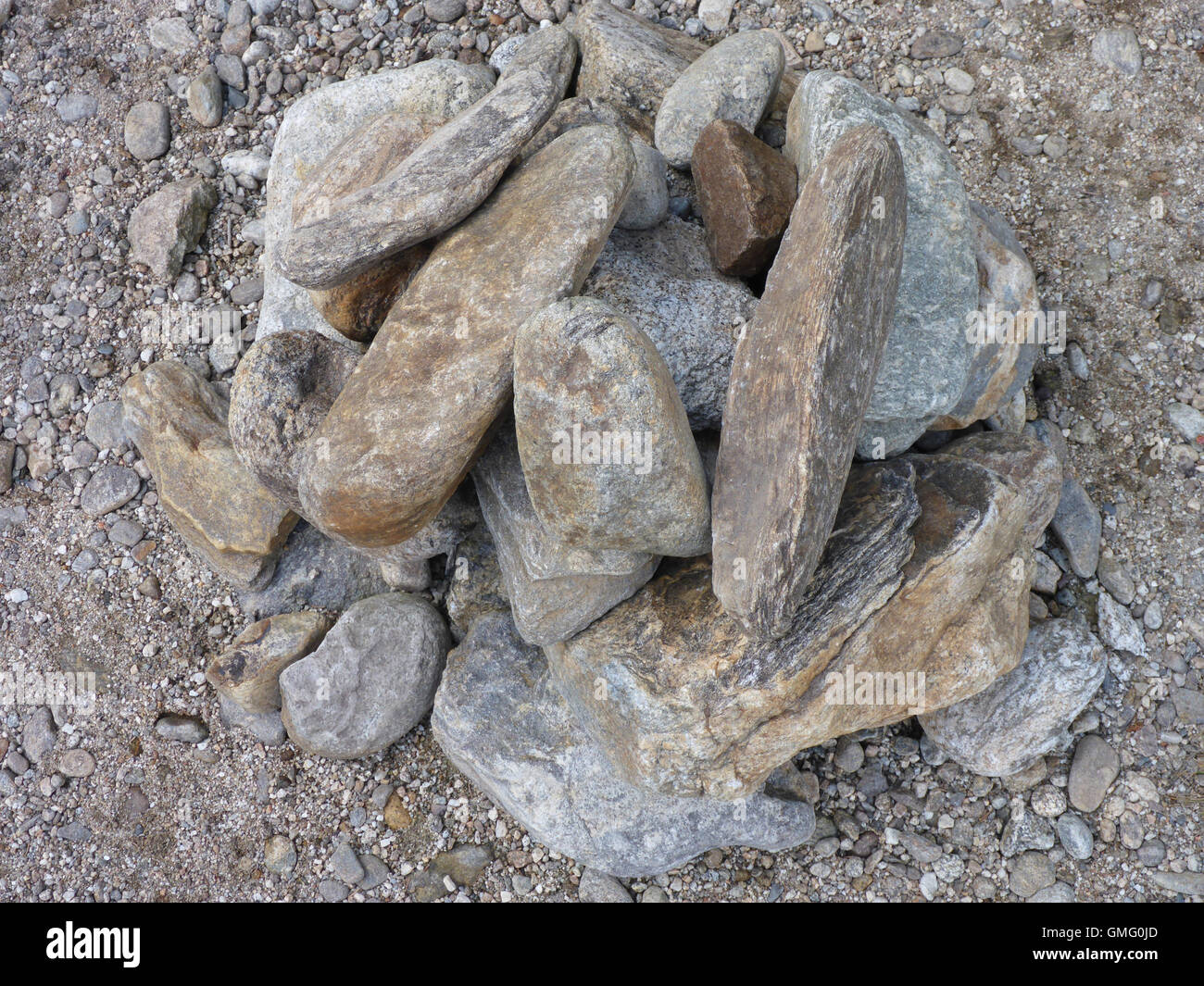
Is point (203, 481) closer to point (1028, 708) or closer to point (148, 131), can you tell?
point (148, 131)

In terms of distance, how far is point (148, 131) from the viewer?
233 inches

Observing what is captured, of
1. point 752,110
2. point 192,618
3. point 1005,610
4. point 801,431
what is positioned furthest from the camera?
point 192,618

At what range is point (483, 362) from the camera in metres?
3.77

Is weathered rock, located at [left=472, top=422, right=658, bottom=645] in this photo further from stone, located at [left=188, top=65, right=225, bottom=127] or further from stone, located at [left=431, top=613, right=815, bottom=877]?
stone, located at [left=188, top=65, right=225, bottom=127]

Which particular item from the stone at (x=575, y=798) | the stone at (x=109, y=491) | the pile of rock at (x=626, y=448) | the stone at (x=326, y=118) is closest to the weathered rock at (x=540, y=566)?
the pile of rock at (x=626, y=448)

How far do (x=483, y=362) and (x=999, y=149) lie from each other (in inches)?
145

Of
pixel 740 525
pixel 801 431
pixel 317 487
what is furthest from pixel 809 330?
pixel 317 487

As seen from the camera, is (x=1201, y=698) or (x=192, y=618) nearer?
(x=1201, y=698)

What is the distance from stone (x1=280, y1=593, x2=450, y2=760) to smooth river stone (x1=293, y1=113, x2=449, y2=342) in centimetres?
149

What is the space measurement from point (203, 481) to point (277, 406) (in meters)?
1.12

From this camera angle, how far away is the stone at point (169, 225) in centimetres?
566

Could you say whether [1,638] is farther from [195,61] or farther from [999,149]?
[999,149]

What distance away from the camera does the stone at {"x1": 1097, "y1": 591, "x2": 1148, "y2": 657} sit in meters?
4.94

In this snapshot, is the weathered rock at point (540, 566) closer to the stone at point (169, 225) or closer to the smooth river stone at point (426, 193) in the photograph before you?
the smooth river stone at point (426, 193)
